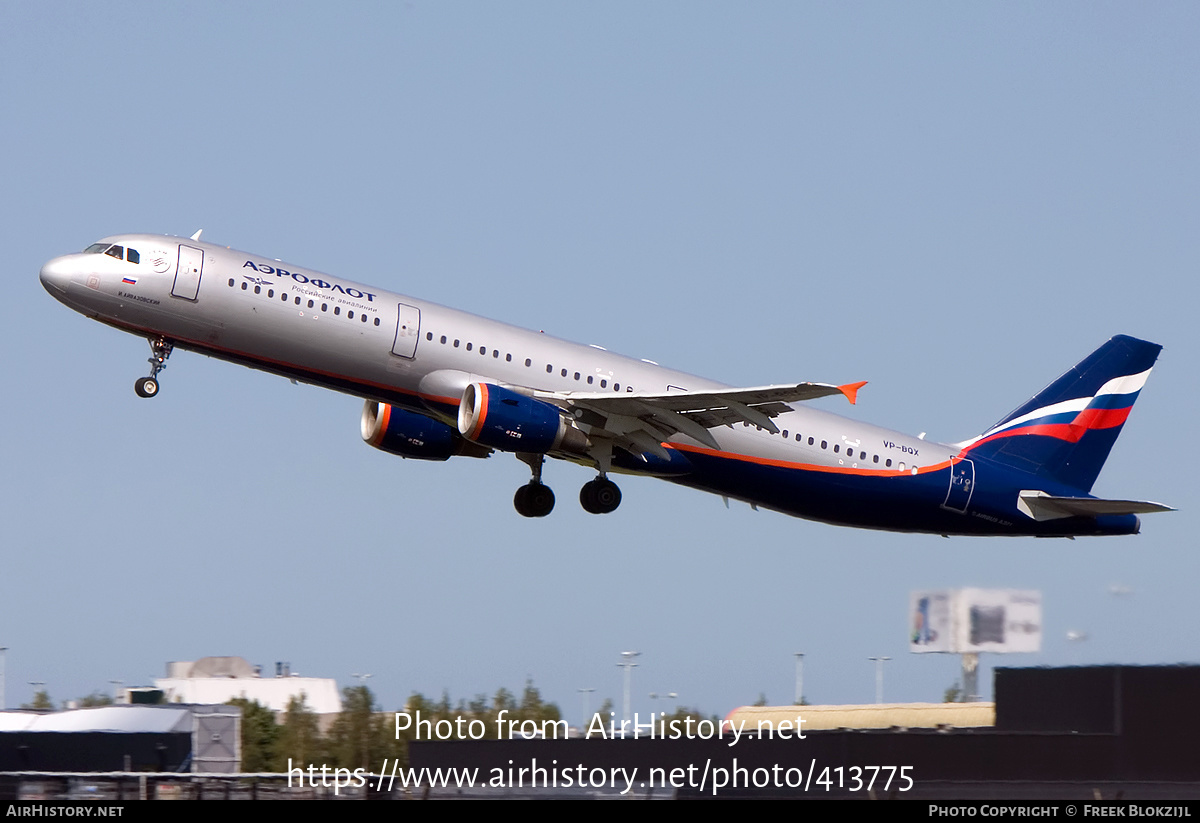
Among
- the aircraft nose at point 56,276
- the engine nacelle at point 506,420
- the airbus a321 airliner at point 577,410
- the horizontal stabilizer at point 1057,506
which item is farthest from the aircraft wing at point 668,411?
the aircraft nose at point 56,276

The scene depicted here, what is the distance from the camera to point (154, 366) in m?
38.3

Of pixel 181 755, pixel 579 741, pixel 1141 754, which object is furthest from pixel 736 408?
pixel 181 755

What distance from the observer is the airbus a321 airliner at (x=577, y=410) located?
36844 millimetres

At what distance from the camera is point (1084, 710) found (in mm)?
40219

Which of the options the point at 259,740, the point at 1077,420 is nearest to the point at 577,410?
the point at 1077,420

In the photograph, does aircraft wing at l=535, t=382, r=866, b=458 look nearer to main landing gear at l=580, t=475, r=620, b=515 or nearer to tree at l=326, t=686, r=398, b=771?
main landing gear at l=580, t=475, r=620, b=515

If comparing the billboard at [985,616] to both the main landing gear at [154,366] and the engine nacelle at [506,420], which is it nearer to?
the engine nacelle at [506,420]

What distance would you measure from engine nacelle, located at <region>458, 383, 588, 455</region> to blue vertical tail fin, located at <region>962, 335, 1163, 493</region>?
44.1 feet

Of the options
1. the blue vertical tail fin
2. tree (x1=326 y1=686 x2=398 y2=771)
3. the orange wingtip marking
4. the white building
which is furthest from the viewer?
the white building

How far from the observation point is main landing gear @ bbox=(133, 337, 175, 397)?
37656 millimetres

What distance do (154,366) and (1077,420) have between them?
25.9 meters

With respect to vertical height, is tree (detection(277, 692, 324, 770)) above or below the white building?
below

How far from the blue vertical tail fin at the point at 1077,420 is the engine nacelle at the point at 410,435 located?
48.3 ft

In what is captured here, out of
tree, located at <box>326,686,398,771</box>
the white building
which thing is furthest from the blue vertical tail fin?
the white building
